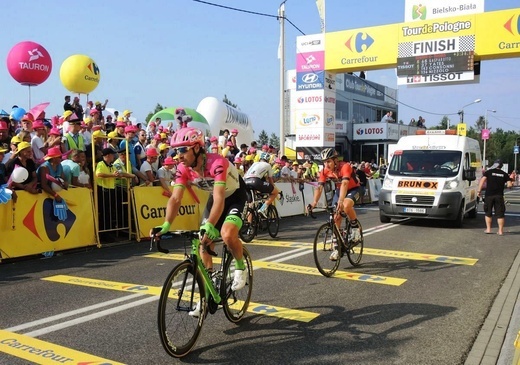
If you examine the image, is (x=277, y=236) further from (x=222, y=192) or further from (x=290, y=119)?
(x=290, y=119)

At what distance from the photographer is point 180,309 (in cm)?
433

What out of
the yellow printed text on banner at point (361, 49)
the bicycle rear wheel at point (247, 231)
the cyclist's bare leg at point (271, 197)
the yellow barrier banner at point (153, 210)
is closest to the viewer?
the bicycle rear wheel at point (247, 231)

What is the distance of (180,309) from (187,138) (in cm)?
152

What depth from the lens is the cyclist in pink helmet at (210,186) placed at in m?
4.43

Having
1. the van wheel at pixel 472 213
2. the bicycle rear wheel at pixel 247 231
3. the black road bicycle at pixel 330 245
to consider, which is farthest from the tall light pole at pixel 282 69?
the black road bicycle at pixel 330 245

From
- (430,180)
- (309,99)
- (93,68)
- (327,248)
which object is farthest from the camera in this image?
(309,99)

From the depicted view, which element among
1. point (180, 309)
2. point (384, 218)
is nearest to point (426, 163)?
point (384, 218)

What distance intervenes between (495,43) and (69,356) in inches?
843

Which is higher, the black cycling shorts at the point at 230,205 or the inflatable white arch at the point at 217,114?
the inflatable white arch at the point at 217,114

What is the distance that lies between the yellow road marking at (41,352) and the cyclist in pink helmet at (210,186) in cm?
100

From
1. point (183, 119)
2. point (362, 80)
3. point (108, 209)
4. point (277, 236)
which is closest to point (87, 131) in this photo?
point (108, 209)

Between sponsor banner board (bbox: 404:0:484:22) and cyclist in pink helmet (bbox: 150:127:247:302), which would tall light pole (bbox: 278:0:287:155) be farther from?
cyclist in pink helmet (bbox: 150:127:247:302)

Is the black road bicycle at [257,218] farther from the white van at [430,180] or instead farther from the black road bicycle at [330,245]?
the white van at [430,180]

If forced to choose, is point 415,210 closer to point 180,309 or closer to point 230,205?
point 230,205
